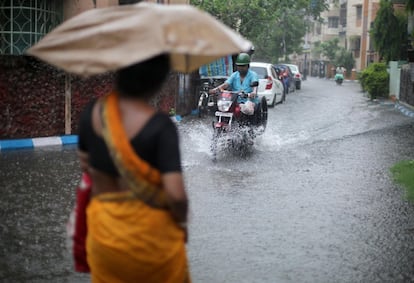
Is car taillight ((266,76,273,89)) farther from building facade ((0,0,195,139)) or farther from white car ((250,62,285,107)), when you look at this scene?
building facade ((0,0,195,139))

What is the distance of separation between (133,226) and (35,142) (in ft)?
33.5

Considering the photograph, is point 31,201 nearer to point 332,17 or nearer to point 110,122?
point 110,122

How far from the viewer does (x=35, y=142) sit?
12.7m

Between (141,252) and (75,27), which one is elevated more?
(75,27)

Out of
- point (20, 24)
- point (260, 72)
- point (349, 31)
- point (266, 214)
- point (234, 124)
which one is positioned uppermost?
point (349, 31)

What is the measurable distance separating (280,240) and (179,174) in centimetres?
378

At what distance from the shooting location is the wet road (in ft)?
18.4

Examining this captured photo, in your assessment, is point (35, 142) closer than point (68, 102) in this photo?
Yes

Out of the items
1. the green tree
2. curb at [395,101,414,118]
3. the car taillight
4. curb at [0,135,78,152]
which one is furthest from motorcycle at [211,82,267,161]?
the green tree

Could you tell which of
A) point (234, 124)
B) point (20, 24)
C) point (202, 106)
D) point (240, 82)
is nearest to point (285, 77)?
point (202, 106)

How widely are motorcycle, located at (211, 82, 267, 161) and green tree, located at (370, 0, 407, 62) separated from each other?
2052 cm

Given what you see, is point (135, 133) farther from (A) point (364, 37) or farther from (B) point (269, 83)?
(A) point (364, 37)

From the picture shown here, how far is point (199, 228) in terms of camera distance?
6855 mm

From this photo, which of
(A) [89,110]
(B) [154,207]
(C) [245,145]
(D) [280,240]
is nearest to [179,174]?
(B) [154,207]
